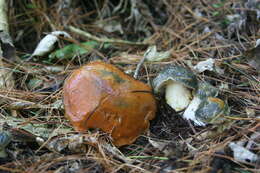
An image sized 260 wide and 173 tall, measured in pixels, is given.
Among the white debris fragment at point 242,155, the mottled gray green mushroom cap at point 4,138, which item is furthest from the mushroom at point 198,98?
the mottled gray green mushroom cap at point 4,138

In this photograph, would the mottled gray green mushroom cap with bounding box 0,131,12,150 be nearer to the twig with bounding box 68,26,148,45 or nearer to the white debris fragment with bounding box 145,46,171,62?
the white debris fragment with bounding box 145,46,171,62

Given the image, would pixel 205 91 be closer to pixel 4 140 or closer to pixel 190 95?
pixel 190 95

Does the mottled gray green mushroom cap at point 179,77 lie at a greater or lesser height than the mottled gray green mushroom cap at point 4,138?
greater

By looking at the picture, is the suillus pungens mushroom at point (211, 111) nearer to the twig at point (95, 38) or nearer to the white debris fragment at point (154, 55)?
the white debris fragment at point (154, 55)

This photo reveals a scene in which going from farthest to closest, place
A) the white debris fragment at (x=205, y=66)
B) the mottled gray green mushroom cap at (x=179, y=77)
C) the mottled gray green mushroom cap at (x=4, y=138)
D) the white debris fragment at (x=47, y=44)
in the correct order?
1. the white debris fragment at (x=47, y=44)
2. the white debris fragment at (x=205, y=66)
3. the mottled gray green mushroom cap at (x=179, y=77)
4. the mottled gray green mushroom cap at (x=4, y=138)

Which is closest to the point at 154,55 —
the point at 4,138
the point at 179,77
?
the point at 179,77

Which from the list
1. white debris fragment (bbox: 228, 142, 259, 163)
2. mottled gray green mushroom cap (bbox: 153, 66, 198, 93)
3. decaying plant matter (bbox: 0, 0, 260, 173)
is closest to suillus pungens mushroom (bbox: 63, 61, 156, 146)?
decaying plant matter (bbox: 0, 0, 260, 173)
